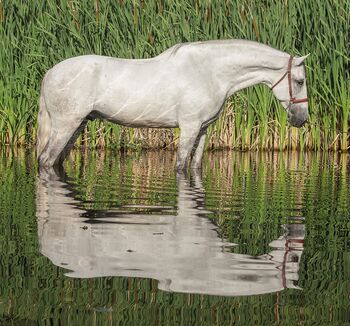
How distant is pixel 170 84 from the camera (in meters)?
10.0

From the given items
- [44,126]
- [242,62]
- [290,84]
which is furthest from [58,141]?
[290,84]

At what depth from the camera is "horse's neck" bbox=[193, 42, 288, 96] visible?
994 cm

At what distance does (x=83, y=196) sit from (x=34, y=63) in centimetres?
506

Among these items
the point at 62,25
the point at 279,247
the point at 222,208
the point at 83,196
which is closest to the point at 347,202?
the point at 222,208

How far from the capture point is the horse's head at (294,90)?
10016mm

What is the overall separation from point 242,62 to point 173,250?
4.71 metres

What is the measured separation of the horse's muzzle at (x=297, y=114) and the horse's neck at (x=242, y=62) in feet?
1.32

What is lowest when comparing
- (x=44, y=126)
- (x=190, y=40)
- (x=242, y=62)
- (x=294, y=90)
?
(x=44, y=126)

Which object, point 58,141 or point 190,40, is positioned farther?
point 190,40

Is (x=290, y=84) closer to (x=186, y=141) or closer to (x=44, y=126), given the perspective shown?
(x=186, y=141)

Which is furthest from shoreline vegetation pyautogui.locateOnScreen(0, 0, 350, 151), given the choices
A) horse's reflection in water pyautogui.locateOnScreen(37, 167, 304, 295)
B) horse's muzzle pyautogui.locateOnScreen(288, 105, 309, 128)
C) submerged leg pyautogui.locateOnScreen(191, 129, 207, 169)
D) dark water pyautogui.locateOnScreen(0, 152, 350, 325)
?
horse's reflection in water pyautogui.locateOnScreen(37, 167, 304, 295)

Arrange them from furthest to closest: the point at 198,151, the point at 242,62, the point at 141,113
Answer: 1. the point at 198,151
2. the point at 141,113
3. the point at 242,62

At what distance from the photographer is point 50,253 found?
5.38 metres

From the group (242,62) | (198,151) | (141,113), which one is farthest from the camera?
(198,151)
